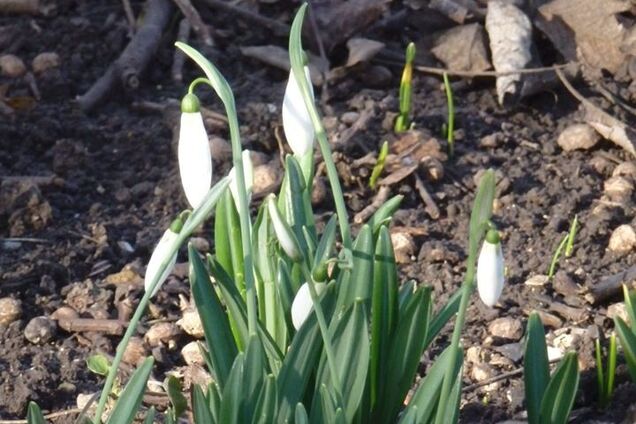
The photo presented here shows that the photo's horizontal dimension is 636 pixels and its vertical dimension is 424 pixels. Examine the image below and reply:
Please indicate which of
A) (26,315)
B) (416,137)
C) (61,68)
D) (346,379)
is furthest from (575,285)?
(61,68)

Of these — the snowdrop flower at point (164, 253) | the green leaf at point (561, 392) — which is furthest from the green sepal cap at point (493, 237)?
the snowdrop flower at point (164, 253)

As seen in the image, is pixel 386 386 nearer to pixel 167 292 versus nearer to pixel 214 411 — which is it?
pixel 214 411

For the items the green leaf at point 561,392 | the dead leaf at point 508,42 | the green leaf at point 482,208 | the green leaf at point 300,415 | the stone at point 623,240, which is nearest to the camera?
the green leaf at point 482,208

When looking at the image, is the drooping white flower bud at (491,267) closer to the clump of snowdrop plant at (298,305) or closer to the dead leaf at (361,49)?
the clump of snowdrop plant at (298,305)

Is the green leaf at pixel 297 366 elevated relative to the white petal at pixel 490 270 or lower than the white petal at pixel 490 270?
lower

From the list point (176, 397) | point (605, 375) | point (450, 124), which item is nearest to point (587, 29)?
point (450, 124)

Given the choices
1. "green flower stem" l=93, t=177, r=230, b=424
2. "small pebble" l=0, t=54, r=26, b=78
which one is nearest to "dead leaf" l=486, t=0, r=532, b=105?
"small pebble" l=0, t=54, r=26, b=78

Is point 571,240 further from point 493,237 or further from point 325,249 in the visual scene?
point 493,237
